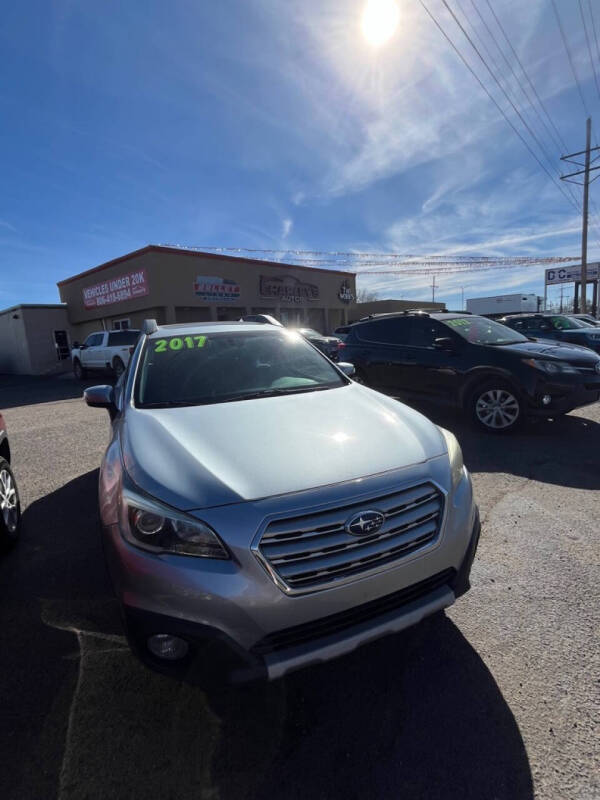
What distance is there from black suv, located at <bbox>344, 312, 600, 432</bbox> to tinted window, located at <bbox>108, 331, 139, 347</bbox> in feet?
32.5

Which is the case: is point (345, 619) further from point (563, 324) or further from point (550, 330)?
point (563, 324)

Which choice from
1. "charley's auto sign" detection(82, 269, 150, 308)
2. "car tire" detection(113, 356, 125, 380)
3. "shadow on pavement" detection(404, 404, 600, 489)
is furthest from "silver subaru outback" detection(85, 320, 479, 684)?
"charley's auto sign" detection(82, 269, 150, 308)

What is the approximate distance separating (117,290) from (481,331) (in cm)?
1923

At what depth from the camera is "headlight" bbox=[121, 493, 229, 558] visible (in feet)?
5.11

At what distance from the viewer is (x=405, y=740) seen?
162 cm

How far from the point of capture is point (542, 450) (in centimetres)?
491

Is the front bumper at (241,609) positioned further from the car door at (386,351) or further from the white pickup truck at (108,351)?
the white pickup truck at (108,351)

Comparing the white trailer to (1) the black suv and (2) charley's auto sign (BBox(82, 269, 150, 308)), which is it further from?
(1) the black suv

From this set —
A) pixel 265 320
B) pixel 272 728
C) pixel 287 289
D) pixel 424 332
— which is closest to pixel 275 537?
pixel 272 728

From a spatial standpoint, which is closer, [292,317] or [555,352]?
[555,352]

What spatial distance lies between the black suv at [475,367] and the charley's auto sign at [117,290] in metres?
15.1

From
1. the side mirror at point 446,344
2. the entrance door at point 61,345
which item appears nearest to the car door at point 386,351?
the side mirror at point 446,344

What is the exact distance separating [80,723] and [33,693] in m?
0.34

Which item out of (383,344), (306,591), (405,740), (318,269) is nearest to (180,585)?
(306,591)
